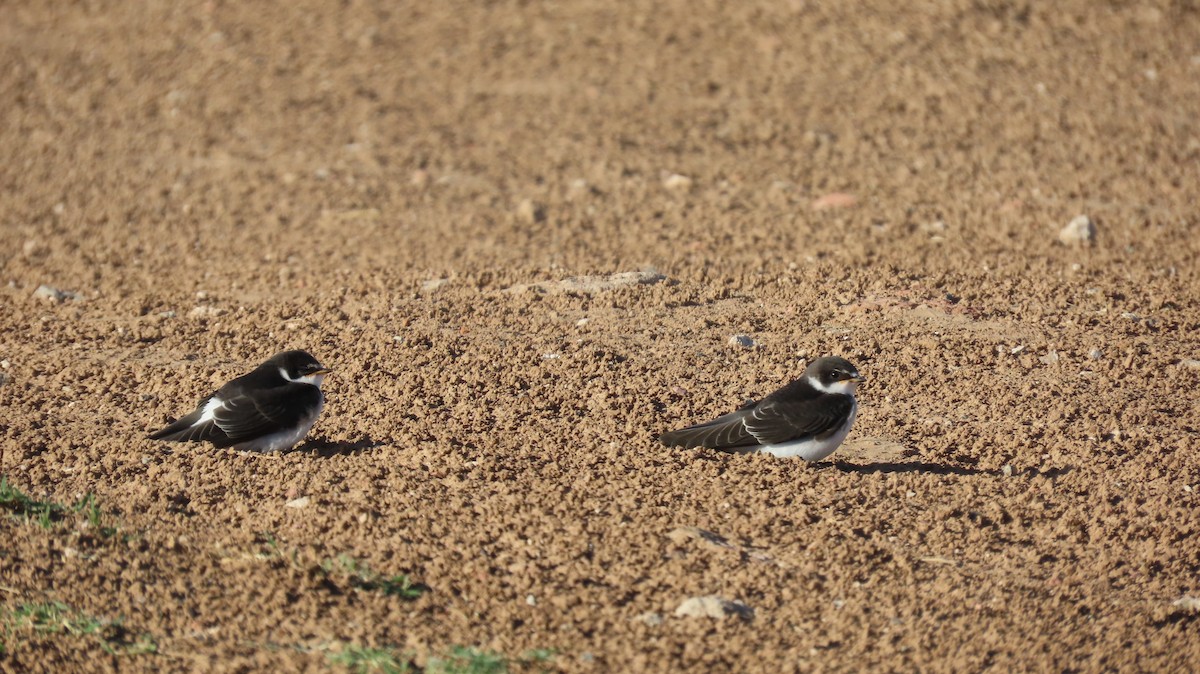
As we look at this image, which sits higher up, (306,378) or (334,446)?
(306,378)

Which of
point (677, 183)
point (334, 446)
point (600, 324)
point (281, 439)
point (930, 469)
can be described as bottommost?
point (677, 183)

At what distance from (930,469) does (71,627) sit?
411 centimetres

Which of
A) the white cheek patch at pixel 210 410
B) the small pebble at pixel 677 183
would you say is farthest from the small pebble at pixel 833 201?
the white cheek patch at pixel 210 410

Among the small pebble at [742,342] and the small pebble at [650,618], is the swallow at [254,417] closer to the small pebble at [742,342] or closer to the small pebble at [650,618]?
the small pebble at [650,618]

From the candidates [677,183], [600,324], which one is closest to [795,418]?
[600,324]

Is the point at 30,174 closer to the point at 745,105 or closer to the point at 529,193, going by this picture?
the point at 529,193

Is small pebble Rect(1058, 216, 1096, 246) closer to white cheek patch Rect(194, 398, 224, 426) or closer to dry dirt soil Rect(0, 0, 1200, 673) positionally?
dry dirt soil Rect(0, 0, 1200, 673)

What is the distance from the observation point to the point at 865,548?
6027 millimetres

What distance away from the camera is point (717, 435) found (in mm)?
6875

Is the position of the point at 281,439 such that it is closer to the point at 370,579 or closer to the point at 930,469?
the point at 370,579

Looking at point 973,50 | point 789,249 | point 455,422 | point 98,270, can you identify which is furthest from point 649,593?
point 973,50

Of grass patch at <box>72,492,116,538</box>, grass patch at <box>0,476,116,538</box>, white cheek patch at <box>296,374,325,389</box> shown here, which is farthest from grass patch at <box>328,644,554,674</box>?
white cheek patch at <box>296,374,325,389</box>

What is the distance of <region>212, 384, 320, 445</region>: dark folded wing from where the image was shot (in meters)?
6.86

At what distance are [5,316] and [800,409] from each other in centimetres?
585
